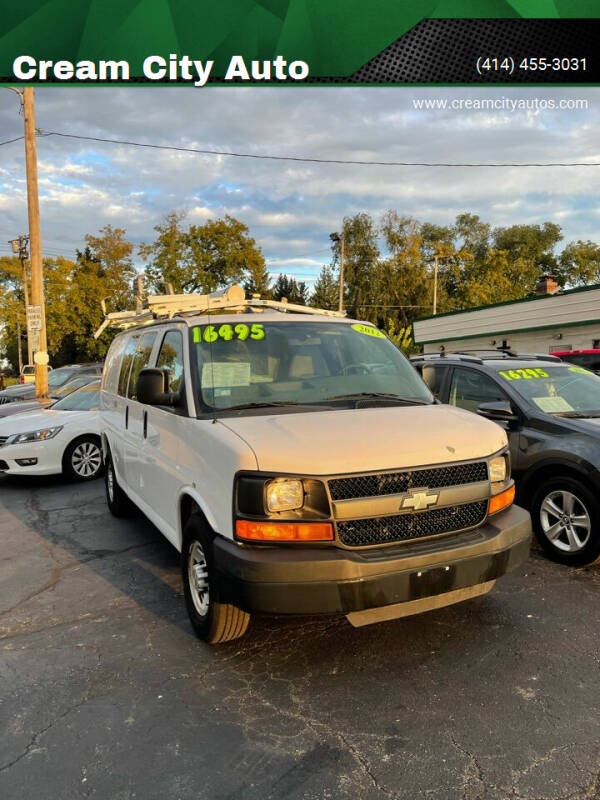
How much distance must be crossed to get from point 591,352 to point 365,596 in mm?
9071

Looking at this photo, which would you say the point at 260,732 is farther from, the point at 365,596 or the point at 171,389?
the point at 171,389

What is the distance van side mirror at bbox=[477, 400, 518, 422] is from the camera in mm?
5172

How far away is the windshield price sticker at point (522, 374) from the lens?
5.64m

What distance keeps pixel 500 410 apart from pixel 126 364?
11.9 ft

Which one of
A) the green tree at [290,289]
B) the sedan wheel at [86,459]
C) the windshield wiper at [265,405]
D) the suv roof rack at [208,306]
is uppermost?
the green tree at [290,289]

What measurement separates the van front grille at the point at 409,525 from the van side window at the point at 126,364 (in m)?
3.40

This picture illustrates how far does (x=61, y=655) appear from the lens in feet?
11.2

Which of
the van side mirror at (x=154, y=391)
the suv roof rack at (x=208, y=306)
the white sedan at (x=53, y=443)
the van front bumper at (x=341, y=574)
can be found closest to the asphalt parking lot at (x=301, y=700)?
the van front bumper at (x=341, y=574)

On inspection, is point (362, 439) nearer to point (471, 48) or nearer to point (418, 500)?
point (418, 500)

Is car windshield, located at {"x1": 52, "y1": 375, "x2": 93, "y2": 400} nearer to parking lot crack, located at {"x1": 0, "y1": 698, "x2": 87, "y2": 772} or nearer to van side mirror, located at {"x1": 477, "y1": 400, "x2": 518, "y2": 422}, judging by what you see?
van side mirror, located at {"x1": 477, "y1": 400, "x2": 518, "y2": 422}

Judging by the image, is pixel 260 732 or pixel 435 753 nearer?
pixel 435 753

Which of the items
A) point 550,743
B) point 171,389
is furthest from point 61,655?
point 550,743

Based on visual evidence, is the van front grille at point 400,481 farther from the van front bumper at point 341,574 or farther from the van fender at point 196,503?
the van fender at point 196,503

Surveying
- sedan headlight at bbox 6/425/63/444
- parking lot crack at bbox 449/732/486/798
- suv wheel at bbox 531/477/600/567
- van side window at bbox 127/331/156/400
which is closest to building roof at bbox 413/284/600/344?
suv wheel at bbox 531/477/600/567
